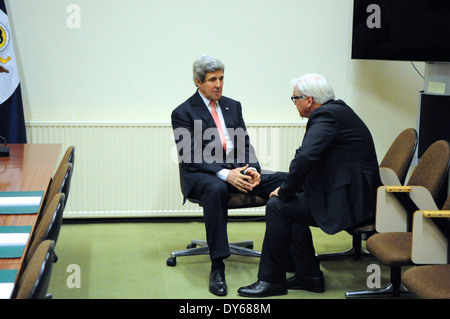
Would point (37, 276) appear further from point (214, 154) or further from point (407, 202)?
point (214, 154)

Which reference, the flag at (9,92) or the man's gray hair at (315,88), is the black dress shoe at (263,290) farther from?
the flag at (9,92)

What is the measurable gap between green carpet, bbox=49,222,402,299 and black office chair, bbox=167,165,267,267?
63 millimetres

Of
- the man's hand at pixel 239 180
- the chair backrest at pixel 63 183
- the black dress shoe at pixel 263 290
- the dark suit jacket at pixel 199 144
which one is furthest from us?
the dark suit jacket at pixel 199 144

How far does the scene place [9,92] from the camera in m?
4.71

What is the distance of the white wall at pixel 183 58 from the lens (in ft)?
16.3

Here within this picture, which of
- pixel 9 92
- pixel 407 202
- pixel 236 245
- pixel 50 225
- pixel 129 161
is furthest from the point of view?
pixel 129 161

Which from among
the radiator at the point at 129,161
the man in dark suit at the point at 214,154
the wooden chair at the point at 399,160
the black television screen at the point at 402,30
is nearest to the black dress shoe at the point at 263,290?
the man in dark suit at the point at 214,154

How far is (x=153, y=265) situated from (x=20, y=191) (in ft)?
4.73

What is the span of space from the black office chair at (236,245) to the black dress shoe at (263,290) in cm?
58

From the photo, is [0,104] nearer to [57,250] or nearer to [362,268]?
[57,250]

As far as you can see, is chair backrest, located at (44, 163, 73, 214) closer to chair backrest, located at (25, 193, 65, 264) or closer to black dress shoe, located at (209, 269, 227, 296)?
chair backrest, located at (25, 193, 65, 264)

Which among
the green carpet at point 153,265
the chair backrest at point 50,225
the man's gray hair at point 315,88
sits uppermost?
the man's gray hair at point 315,88

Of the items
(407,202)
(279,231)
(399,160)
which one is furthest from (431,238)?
(399,160)

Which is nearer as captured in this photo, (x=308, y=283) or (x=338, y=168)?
(x=338, y=168)
